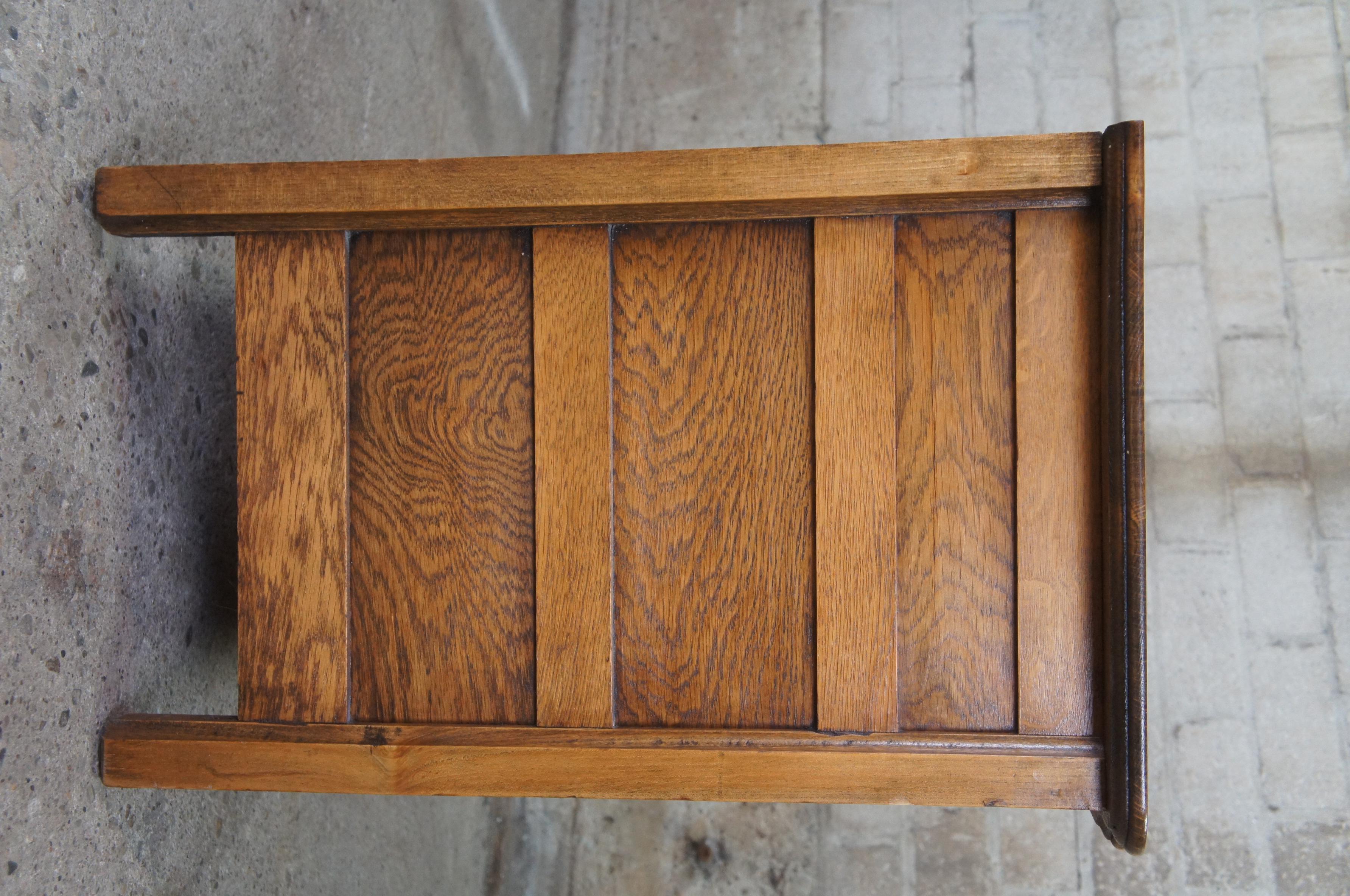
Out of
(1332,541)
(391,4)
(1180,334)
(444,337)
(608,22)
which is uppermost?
(608,22)

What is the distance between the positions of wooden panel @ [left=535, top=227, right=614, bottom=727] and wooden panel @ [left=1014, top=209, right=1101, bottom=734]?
43 centimetres

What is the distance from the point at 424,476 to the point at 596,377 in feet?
0.73

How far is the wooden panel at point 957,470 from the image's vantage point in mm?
932

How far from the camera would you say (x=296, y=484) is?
998 millimetres

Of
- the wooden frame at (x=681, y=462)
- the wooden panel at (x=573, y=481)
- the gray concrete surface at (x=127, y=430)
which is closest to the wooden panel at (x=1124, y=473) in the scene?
the wooden frame at (x=681, y=462)

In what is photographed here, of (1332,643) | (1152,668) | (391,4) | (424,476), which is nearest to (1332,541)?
(1332,643)

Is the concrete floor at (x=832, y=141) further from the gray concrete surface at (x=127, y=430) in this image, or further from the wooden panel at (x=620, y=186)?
the wooden panel at (x=620, y=186)

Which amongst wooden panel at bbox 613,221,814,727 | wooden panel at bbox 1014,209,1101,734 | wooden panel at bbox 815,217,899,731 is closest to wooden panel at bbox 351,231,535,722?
wooden panel at bbox 613,221,814,727

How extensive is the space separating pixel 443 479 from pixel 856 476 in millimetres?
447

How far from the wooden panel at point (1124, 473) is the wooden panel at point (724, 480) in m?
0.29

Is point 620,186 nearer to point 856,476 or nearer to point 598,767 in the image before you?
point 856,476

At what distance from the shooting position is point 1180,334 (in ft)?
A: 6.98

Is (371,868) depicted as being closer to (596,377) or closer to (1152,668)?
(596,377)

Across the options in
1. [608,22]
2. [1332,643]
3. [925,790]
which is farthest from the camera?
[608,22]
